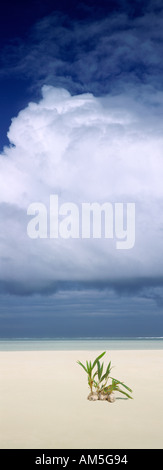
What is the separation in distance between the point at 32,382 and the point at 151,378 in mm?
3868

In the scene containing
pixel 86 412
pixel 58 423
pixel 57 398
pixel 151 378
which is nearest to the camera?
pixel 58 423

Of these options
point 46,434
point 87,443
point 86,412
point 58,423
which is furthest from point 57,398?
point 87,443

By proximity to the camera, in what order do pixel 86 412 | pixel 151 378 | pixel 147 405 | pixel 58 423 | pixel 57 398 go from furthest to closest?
pixel 151 378
pixel 57 398
pixel 147 405
pixel 86 412
pixel 58 423

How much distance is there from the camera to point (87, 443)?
716 cm

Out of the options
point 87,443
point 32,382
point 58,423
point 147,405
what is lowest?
point 87,443

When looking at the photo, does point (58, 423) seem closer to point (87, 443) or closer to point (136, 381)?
point (87, 443)
